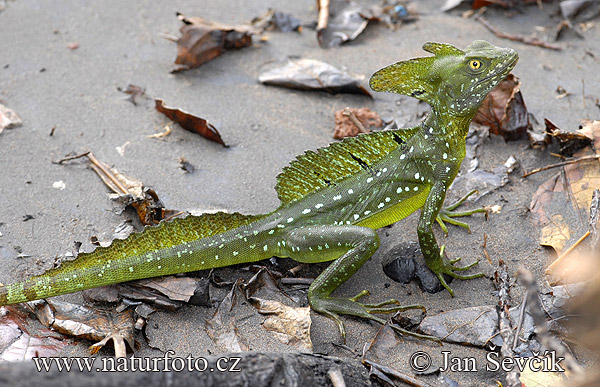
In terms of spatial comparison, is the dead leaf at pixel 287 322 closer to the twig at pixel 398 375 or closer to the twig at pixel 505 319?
the twig at pixel 398 375

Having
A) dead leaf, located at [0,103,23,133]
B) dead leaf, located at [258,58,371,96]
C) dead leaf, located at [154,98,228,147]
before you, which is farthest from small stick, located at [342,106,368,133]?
dead leaf, located at [0,103,23,133]

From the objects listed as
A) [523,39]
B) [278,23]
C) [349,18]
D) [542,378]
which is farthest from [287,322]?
[523,39]

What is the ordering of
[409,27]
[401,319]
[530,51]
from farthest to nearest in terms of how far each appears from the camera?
[409,27] < [530,51] < [401,319]

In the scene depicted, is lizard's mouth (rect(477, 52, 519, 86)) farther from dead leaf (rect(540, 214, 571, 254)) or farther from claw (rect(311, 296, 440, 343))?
claw (rect(311, 296, 440, 343))

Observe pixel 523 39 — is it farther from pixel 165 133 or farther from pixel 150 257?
pixel 150 257

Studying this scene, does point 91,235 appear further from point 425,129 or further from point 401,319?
point 425,129

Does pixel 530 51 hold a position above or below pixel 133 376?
below

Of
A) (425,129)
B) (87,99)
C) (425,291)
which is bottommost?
(425,291)

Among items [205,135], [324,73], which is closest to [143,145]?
[205,135]
